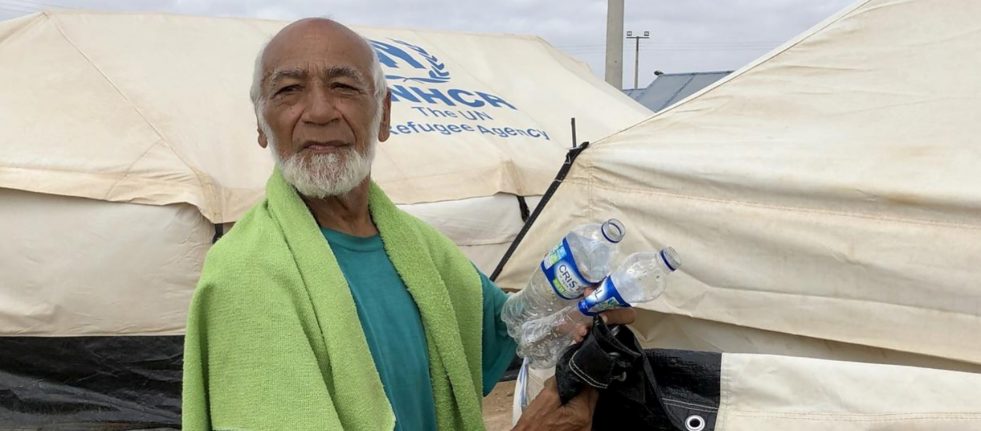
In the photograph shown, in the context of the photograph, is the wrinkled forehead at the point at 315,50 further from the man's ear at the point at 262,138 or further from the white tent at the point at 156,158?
the white tent at the point at 156,158

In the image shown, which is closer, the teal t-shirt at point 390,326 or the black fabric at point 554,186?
the teal t-shirt at point 390,326

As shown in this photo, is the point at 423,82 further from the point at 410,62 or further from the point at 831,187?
the point at 831,187

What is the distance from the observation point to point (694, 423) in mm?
1659

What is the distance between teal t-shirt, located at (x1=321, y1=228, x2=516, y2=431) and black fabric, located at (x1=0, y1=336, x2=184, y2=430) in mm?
3260

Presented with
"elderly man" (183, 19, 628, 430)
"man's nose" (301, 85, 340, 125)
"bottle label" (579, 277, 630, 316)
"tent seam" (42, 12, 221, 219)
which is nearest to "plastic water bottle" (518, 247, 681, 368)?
"bottle label" (579, 277, 630, 316)

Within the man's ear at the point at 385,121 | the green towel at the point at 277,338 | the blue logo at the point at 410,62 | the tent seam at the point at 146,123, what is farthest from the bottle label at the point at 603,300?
the blue logo at the point at 410,62

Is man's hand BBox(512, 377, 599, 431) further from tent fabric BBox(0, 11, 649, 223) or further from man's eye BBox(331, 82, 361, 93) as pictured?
tent fabric BBox(0, 11, 649, 223)

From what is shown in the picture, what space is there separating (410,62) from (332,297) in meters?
5.37

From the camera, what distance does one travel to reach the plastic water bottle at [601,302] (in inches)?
61.1

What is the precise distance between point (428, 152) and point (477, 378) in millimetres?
3914

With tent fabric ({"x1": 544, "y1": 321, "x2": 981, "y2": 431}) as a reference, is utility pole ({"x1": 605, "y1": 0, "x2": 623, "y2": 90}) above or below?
below

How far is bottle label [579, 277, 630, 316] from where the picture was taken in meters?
1.54

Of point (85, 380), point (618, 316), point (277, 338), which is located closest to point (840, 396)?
point (618, 316)

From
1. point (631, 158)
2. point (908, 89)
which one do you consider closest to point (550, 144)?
point (631, 158)
